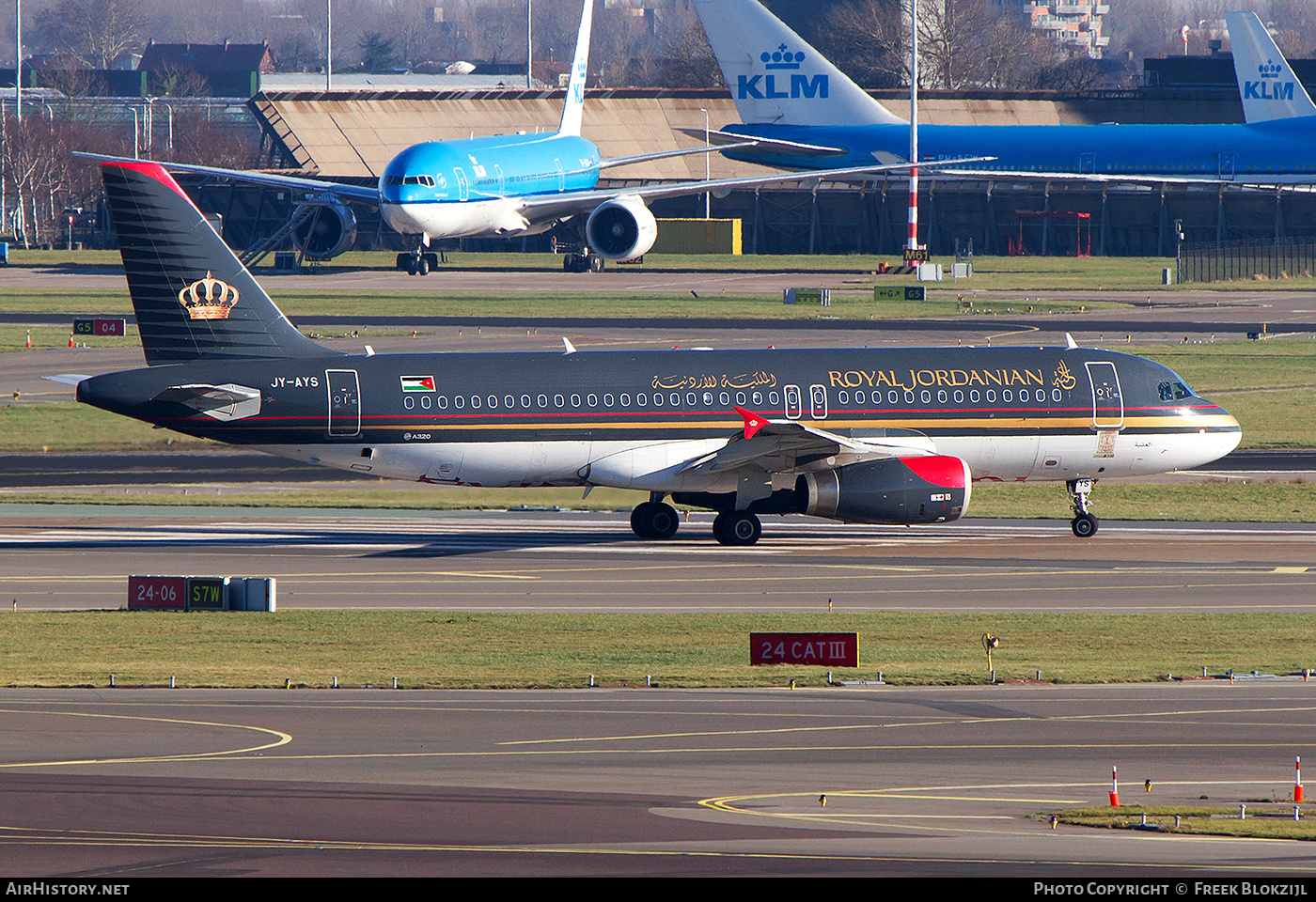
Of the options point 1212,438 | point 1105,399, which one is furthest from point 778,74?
point 1105,399

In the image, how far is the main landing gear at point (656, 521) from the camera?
4200cm

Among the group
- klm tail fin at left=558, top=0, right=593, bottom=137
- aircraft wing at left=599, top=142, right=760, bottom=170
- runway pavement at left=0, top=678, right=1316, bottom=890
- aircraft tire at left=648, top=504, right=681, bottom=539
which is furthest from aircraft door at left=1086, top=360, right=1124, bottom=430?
klm tail fin at left=558, top=0, right=593, bottom=137

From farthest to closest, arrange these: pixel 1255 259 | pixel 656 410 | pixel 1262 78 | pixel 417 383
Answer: pixel 1262 78, pixel 1255 259, pixel 656 410, pixel 417 383

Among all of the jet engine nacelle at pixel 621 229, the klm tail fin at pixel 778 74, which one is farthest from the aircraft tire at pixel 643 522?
the klm tail fin at pixel 778 74

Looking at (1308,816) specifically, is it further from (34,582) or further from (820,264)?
(820,264)

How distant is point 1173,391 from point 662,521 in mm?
13547

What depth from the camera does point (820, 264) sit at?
126m

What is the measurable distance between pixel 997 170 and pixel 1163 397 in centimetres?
9044

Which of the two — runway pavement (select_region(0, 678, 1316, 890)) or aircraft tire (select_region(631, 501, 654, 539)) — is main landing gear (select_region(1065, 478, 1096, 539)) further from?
runway pavement (select_region(0, 678, 1316, 890))

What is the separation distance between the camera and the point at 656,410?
40500mm

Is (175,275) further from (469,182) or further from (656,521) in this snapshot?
(469,182)

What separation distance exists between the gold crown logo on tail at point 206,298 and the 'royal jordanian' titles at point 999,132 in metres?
88.6
